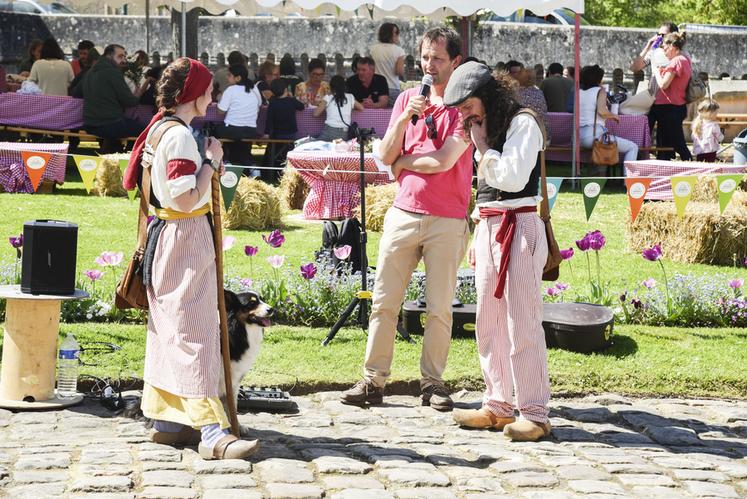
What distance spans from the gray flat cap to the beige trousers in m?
0.84

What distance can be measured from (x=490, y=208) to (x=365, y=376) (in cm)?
138

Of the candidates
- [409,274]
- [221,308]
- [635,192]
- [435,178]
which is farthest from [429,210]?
[635,192]

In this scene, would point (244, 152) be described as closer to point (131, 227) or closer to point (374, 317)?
point (131, 227)

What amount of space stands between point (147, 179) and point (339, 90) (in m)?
10.3

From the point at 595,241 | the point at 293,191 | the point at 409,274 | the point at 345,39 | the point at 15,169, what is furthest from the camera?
the point at 345,39

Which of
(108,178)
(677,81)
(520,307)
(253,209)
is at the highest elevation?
(677,81)

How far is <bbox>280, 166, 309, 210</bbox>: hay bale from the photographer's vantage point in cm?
1435

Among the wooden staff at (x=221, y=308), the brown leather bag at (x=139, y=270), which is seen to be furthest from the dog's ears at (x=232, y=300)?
the brown leather bag at (x=139, y=270)

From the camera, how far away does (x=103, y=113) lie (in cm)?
1630

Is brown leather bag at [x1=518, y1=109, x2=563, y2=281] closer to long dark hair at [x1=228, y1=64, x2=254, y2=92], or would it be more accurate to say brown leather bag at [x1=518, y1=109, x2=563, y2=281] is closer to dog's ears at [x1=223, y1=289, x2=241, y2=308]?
dog's ears at [x1=223, y1=289, x2=241, y2=308]

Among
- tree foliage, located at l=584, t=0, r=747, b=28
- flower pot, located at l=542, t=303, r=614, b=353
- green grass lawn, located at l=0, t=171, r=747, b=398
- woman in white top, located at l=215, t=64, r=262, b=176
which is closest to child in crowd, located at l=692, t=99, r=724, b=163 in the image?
woman in white top, located at l=215, t=64, r=262, b=176

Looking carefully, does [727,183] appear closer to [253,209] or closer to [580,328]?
[580,328]

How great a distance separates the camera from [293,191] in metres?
14.4

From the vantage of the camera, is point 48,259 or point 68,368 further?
point 68,368
